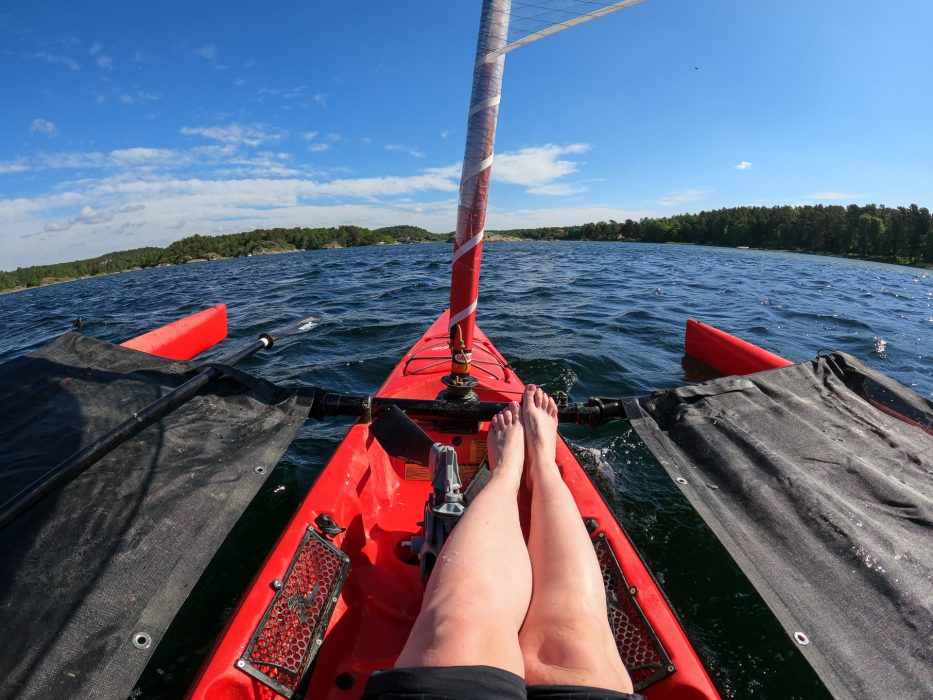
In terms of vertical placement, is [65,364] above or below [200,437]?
above

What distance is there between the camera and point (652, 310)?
11086 mm

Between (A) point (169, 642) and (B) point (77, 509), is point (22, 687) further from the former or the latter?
(A) point (169, 642)

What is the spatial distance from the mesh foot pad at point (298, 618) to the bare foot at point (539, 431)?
107cm

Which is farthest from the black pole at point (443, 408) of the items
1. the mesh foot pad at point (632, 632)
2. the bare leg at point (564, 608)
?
the mesh foot pad at point (632, 632)

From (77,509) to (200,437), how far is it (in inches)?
23.5

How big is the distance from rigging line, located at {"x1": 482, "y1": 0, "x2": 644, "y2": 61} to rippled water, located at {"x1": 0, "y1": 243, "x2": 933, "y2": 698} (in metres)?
3.38

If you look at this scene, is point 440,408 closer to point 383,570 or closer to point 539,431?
point 539,431

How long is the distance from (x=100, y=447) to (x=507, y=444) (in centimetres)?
199

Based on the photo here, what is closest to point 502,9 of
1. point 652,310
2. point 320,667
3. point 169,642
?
point 320,667

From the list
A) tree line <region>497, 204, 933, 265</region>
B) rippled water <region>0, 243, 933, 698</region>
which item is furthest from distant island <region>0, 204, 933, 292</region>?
rippled water <region>0, 243, 933, 698</region>

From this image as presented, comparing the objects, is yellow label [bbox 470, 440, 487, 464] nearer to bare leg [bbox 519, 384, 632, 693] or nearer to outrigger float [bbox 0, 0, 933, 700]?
outrigger float [bbox 0, 0, 933, 700]

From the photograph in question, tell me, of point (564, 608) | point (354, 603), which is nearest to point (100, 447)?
point (354, 603)

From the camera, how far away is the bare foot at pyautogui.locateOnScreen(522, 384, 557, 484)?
226cm

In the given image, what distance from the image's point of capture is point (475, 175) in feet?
9.42
